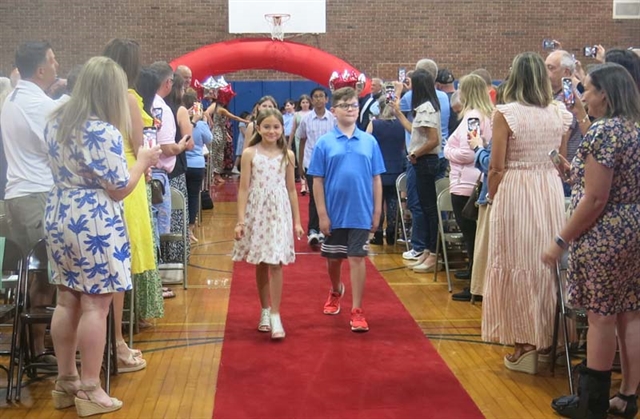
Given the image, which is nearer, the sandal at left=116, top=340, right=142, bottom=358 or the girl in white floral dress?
the sandal at left=116, top=340, right=142, bottom=358

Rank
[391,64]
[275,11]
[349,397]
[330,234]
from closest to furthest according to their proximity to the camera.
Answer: [349,397]
[330,234]
[275,11]
[391,64]

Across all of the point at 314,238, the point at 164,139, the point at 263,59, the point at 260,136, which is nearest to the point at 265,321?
the point at 260,136

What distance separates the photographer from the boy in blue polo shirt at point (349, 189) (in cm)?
511

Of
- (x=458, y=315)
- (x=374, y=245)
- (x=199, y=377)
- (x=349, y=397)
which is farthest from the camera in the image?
(x=374, y=245)

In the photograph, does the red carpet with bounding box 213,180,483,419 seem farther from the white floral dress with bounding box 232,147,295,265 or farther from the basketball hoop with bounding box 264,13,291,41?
the basketball hoop with bounding box 264,13,291,41

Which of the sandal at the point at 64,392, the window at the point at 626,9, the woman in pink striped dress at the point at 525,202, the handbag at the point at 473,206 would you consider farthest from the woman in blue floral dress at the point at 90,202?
the window at the point at 626,9

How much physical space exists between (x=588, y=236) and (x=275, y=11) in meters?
12.6

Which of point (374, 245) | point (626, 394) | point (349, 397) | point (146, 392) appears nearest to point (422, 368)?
point (349, 397)

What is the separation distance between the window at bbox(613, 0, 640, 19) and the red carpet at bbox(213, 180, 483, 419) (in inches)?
493

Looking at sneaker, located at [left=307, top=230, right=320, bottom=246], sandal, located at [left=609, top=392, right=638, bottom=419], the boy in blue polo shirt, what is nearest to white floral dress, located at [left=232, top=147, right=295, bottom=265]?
the boy in blue polo shirt

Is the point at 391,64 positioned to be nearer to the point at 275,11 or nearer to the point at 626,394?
the point at 275,11

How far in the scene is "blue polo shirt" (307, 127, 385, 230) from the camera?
5.12m

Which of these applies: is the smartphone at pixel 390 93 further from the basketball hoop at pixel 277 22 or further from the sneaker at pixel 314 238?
the basketball hoop at pixel 277 22

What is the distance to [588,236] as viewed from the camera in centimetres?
351
